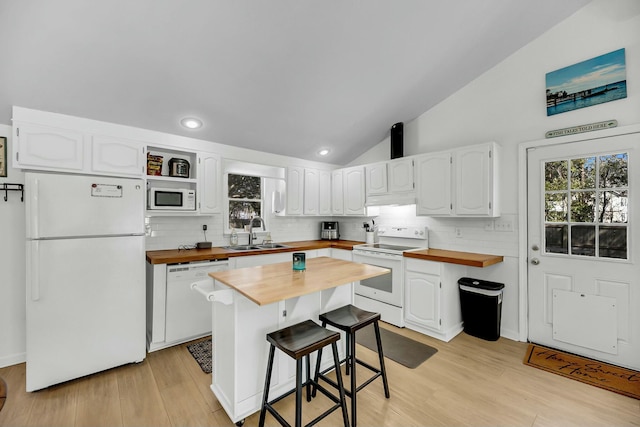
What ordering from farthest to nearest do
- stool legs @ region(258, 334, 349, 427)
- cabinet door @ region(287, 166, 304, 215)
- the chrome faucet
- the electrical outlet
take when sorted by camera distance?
cabinet door @ region(287, 166, 304, 215) → the chrome faucet → the electrical outlet → stool legs @ region(258, 334, 349, 427)

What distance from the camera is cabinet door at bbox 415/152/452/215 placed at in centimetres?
326

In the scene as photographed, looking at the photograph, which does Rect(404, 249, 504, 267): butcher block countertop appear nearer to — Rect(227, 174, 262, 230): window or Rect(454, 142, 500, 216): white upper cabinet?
Rect(454, 142, 500, 216): white upper cabinet

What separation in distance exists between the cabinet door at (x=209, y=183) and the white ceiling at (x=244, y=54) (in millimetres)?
305

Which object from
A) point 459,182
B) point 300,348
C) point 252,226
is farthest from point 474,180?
point 252,226

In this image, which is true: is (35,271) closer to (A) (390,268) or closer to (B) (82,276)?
(B) (82,276)

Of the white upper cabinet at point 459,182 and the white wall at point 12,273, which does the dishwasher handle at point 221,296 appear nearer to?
the white wall at point 12,273

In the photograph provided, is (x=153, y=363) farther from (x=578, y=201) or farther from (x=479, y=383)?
(x=578, y=201)

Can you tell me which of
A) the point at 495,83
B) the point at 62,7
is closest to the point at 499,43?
the point at 495,83

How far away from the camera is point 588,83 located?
8.50 feet

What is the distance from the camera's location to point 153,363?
256cm

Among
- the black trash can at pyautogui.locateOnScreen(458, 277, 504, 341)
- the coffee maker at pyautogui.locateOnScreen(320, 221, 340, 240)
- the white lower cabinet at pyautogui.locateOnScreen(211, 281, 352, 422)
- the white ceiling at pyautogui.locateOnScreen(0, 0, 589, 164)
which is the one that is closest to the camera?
the white lower cabinet at pyautogui.locateOnScreen(211, 281, 352, 422)

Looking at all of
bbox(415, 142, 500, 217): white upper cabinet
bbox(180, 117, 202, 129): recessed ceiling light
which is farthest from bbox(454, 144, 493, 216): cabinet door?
bbox(180, 117, 202, 129): recessed ceiling light

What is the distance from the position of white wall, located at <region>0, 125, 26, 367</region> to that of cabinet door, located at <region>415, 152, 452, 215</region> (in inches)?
161

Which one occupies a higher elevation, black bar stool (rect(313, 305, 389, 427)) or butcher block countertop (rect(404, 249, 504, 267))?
butcher block countertop (rect(404, 249, 504, 267))
